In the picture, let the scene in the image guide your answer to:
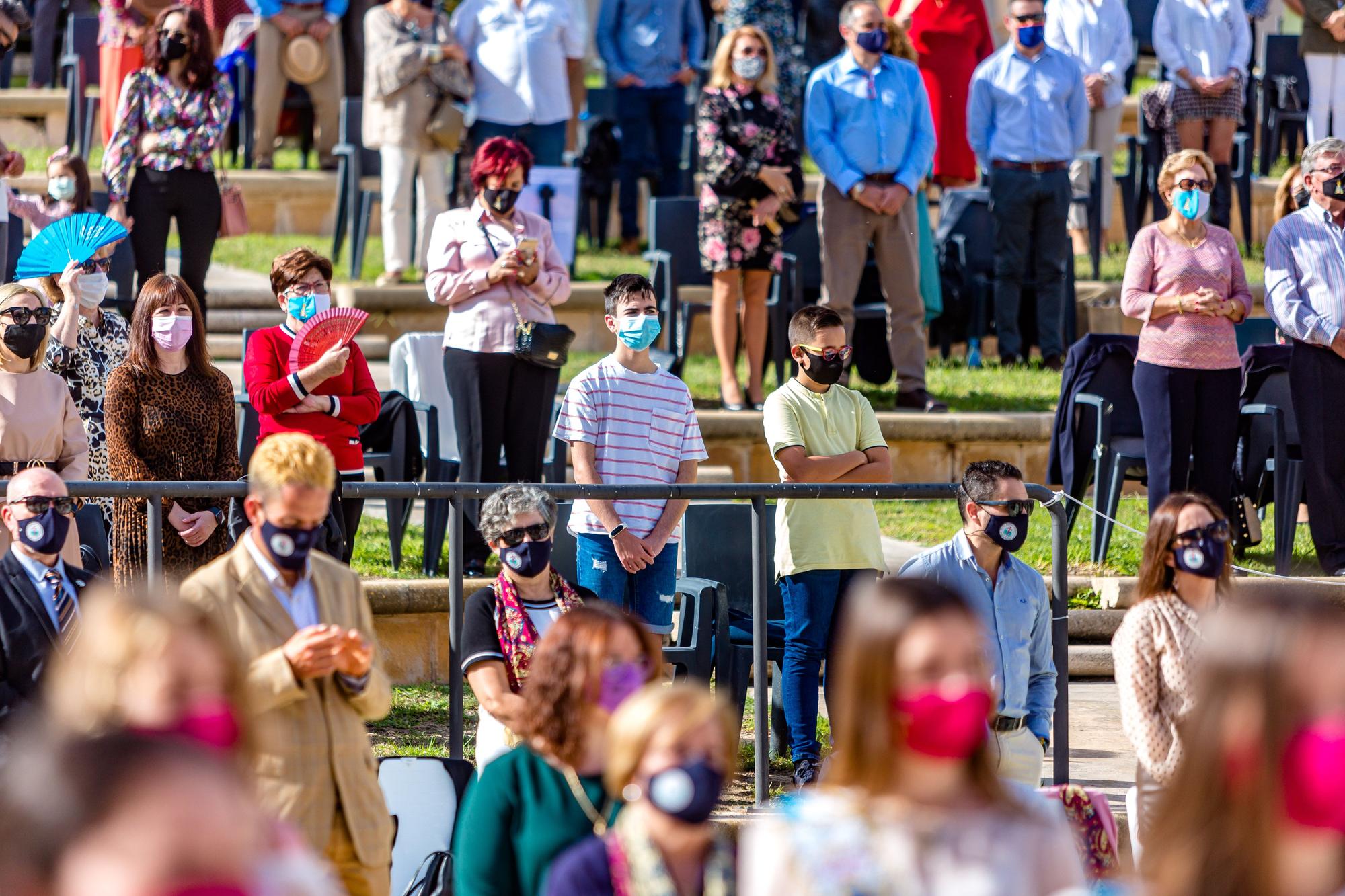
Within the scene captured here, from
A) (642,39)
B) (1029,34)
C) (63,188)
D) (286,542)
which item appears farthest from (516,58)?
(286,542)

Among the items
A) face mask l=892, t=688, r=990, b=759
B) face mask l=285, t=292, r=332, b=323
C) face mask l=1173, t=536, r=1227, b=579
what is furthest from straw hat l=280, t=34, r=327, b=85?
face mask l=892, t=688, r=990, b=759

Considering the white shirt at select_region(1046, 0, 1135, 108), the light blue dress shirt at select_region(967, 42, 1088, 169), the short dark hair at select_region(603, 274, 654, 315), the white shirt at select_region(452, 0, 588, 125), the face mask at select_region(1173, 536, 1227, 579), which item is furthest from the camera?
the white shirt at select_region(1046, 0, 1135, 108)

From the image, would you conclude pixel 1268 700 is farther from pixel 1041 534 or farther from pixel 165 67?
pixel 165 67

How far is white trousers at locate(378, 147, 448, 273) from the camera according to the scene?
1113cm

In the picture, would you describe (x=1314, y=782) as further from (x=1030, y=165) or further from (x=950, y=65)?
(x=950, y=65)

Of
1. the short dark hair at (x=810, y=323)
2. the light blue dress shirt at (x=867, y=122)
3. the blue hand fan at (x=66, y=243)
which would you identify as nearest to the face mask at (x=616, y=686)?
the short dark hair at (x=810, y=323)

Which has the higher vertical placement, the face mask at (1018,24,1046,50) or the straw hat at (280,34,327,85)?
the straw hat at (280,34,327,85)

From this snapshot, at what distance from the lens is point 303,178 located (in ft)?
45.3

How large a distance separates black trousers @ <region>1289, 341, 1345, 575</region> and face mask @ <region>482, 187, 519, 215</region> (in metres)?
3.37

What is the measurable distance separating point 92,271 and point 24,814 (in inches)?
234

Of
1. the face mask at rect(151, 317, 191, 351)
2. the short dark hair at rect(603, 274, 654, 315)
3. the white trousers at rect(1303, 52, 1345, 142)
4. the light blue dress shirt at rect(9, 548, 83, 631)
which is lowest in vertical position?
the light blue dress shirt at rect(9, 548, 83, 631)

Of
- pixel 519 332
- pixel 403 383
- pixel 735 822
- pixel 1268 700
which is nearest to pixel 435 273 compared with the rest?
pixel 519 332

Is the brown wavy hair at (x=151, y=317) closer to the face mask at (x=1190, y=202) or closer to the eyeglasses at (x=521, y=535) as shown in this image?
the eyeglasses at (x=521, y=535)

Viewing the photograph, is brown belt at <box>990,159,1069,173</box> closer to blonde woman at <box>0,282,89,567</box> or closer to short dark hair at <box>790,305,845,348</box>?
short dark hair at <box>790,305,845,348</box>
